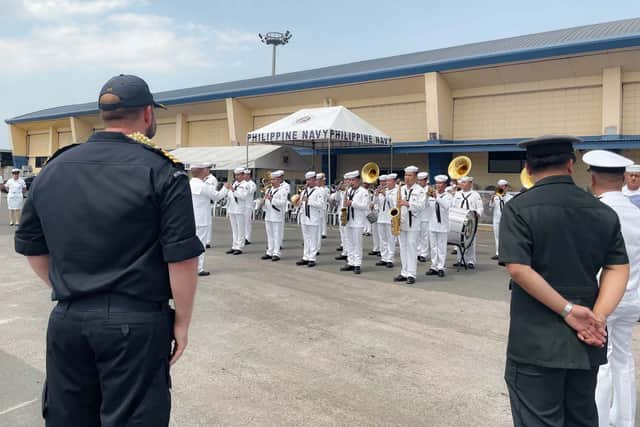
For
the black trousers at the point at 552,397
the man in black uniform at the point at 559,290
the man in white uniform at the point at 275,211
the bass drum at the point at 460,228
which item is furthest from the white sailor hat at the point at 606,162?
the man in white uniform at the point at 275,211

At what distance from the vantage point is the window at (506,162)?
60.0 feet

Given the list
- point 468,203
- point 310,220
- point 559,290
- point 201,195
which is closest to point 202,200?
point 201,195

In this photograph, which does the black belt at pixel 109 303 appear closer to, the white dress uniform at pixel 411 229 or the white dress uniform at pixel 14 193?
the white dress uniform at pixel 411 229

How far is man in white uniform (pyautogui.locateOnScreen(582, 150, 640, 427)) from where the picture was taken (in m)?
3.08

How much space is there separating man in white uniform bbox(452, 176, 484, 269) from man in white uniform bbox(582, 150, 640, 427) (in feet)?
22.9

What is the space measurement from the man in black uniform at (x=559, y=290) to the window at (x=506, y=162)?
16909mm

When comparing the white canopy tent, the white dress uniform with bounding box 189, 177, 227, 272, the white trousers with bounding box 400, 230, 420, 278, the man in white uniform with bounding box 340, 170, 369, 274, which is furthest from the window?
the white dress uniform with bounding box 189, 177, 227, 272

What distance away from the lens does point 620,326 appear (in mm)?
3156

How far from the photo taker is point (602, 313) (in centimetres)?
235

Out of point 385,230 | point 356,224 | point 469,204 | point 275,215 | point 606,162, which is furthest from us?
point 275,215

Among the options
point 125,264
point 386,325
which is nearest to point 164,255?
point 125,264

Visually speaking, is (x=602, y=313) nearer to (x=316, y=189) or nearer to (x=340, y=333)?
(x=340, y=333)

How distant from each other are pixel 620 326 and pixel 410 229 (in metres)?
5.53

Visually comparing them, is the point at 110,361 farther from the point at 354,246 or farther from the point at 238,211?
the point at 238,211
